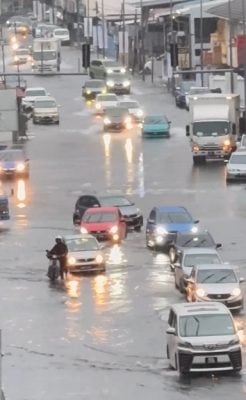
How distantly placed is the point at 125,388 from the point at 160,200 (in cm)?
2575

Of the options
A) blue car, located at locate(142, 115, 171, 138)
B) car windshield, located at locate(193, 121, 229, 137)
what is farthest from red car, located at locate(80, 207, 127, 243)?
blue car, located at locate(142, 115, 171, 138)

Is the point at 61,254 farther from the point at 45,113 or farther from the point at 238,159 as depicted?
the point at 45,113

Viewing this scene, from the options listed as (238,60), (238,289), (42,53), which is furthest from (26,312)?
(42,53)

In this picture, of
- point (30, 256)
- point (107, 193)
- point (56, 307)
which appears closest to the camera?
point (56, 307)

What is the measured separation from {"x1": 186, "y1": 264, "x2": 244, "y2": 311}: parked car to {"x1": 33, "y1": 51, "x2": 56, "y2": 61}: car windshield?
7340 centimetres

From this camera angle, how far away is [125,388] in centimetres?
2364

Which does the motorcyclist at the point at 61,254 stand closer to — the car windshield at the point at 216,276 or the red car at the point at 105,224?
the car windshield at the point at 216,276

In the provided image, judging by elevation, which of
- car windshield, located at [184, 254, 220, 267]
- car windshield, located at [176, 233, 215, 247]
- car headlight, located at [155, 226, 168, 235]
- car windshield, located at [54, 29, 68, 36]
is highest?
car windshield, located at [54, 29, 68, 36]

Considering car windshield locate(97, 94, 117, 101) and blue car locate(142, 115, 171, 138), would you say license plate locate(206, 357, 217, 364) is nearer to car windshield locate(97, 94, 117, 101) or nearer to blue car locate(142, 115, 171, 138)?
blue car locate(142, 115, 171, 138)

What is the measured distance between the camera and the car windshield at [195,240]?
37.0 m

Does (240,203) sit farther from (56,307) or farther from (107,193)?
(56,307)

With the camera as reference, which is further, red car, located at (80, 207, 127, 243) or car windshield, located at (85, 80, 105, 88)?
car windshield, located at (85, 80, 105, 88)

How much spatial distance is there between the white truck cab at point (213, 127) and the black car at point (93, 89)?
26872 millimetres

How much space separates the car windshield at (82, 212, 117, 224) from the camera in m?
Answer: 42.0
